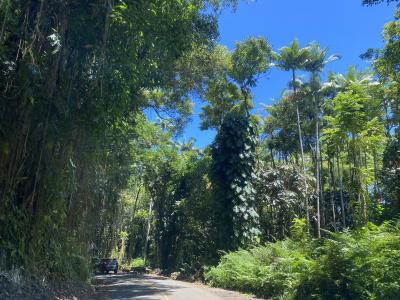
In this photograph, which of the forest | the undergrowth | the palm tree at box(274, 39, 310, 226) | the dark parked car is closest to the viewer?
the forest

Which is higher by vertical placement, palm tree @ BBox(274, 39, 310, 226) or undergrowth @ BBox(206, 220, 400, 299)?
palm tree @ BBox(274, 39, 310, 226)

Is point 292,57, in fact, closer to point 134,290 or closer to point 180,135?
point 180,135

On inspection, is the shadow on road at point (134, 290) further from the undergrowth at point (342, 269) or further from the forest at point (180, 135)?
the undergrowth at point (342, 269)

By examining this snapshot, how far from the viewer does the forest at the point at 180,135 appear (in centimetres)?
934

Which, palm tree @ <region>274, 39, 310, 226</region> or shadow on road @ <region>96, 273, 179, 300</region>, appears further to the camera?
palm tree @ <region>274, 39, 310, 226</region>

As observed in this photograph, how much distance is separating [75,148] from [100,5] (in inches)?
179

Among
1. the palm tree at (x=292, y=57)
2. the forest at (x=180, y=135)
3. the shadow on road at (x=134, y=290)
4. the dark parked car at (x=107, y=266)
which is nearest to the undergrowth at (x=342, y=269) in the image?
the forest at (x=180, y=135)

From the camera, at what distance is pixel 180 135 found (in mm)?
24344

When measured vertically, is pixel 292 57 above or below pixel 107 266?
above

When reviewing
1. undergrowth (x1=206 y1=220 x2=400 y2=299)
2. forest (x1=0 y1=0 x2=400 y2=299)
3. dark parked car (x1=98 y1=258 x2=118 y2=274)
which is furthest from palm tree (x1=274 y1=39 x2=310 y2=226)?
dark parked car (x1=98 y1=258 x2=118 y2=274)

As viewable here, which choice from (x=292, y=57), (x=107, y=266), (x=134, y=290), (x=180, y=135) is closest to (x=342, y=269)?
(x=134, y=290)

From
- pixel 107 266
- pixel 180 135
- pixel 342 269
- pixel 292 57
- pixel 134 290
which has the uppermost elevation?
pixel 292 57

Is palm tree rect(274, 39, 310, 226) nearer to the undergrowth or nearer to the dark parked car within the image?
the undergrowth

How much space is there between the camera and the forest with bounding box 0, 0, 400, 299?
9.34 meters
